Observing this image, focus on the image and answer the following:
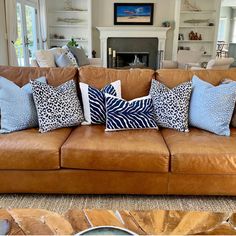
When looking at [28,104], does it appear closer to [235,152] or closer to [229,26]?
[235,152]

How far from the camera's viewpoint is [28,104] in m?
2.25

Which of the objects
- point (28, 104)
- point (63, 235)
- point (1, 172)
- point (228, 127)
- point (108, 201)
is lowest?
point (108, 201)

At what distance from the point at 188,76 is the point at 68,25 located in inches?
227

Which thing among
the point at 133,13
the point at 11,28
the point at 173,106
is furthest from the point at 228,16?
the point at 173,106

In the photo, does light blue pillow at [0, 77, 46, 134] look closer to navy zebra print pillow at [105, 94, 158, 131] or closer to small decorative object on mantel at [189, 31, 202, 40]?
navy zebra print pillow at [105, 94, 158, 131]

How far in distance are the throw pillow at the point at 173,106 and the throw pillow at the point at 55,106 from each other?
687mm

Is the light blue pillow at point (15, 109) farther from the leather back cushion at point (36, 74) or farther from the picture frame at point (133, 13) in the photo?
the picture frame at point (133, 13)

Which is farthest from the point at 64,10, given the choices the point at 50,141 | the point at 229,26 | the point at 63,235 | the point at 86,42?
the point at 229,26

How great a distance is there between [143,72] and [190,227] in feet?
5.36

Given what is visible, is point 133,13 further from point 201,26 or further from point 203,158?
point 203,158

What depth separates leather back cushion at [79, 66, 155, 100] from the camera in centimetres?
251

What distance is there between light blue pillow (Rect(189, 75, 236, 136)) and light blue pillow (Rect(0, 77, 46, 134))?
1366mm

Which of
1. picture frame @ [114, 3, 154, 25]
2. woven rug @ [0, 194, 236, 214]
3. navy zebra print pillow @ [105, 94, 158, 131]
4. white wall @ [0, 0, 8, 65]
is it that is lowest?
woven rug @ [0, 194, 236, 214]

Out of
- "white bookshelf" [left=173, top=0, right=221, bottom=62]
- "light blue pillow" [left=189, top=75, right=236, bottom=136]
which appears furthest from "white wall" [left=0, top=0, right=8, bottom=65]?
"white bookshelf" [left=173, top=0, right=221, bottom=62]
